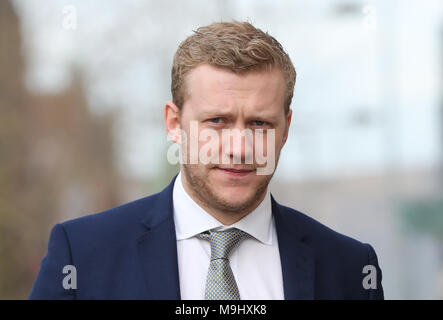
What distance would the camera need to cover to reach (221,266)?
2.34 m

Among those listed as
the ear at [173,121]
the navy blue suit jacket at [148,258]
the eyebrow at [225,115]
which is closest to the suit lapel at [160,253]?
the navy blue suit jacket at [148,258]

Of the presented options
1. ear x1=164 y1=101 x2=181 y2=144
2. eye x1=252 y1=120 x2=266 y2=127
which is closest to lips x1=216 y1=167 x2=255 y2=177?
eye x1=252 y1=120 x2=266 y2=127

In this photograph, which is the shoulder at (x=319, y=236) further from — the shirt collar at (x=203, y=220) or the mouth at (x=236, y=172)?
the mouth at (x=236, y=172)

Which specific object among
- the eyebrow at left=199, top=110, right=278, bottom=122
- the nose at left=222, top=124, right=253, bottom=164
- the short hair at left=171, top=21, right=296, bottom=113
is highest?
the short hair at left=171, top=21, right=296, bottom=113

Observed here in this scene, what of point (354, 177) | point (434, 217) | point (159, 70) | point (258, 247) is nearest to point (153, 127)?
point (159, 70)

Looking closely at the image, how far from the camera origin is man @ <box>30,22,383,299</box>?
229cm

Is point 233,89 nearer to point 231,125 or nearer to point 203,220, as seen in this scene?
point 231,125

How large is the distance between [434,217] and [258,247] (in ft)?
22.9

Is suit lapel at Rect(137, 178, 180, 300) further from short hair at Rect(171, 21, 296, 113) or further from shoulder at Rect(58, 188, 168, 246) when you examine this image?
short hair at Rect(171, 21, 296, 113)

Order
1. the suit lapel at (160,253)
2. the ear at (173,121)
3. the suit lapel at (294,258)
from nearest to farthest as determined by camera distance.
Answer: the suit lapel at (160,253) → the suit lapel at (294,258) → the ear at (173,121)

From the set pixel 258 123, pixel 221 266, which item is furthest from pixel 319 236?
pixel 258 123

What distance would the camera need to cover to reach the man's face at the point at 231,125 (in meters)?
2.28

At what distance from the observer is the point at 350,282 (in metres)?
2.51
